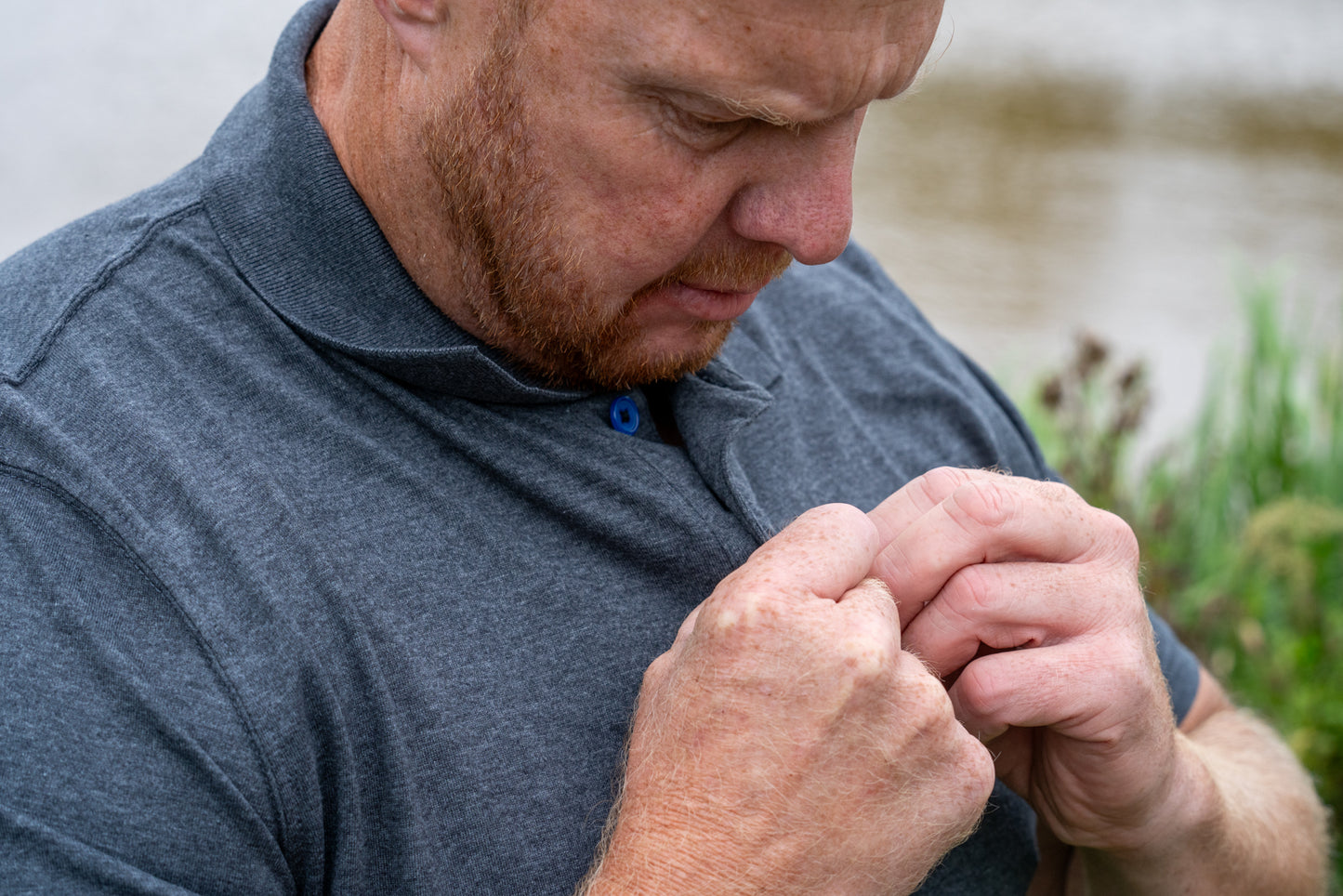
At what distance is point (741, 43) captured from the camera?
118cm

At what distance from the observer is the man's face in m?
1.19

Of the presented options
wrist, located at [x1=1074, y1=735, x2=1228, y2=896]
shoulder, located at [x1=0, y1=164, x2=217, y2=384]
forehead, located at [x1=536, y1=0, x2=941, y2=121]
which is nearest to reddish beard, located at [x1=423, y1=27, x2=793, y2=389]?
forehead, located at [x1=536, y1=0, x2=941, y2=121]

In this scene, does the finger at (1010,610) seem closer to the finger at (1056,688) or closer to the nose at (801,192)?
the finger at (1056,688)

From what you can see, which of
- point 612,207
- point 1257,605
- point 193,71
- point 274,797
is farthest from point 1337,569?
point 193,71

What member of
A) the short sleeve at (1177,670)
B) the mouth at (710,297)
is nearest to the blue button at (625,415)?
the mouth at (710,297)

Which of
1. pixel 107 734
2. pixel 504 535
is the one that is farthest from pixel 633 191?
pixel 107 734

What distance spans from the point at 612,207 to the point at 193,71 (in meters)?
4.90

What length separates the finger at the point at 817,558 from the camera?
121 cm

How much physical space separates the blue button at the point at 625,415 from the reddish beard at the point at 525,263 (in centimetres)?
3

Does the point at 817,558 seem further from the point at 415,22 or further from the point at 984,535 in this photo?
the point at 415,22

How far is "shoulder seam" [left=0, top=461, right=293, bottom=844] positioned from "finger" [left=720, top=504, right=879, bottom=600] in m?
0.47

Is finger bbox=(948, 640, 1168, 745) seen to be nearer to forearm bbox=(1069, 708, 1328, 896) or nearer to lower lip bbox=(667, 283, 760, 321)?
forearm bbox=(1069, 708, 1328, 896)

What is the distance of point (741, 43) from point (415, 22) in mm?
370

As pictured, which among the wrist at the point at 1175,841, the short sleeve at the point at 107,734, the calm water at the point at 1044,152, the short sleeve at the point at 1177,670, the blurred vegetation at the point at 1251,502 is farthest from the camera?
the calm water at the point at 1044,152
